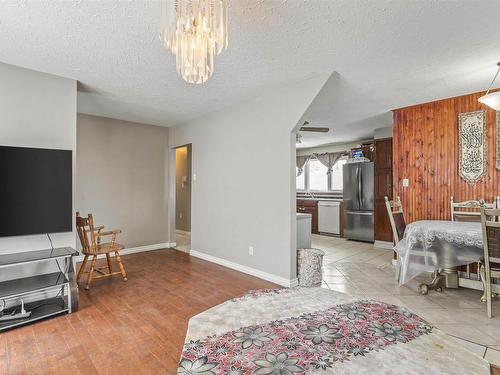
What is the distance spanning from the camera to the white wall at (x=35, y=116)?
2831 mm

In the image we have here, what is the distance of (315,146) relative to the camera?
8.12 m

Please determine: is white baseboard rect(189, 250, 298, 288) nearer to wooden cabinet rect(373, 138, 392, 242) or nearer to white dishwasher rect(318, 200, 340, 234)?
wooden cabinet rect(373, 138, 392, 242)

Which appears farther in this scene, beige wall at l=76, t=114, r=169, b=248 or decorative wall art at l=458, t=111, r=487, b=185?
beige wall at l=76, t=114, r=169, b=248

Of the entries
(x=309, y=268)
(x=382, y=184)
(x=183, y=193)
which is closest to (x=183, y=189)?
(x=183, y=193)

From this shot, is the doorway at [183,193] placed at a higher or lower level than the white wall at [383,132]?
lower

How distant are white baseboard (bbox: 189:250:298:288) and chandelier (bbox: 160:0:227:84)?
2689 mm

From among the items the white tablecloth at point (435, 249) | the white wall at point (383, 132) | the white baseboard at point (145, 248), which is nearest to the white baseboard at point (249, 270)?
the white baseboard at point (145, 248)

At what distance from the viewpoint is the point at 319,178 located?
26.9 feet

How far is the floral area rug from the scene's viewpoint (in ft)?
4.26

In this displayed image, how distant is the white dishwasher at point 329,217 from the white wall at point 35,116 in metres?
5.92

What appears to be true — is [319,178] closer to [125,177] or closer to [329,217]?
[329,217]

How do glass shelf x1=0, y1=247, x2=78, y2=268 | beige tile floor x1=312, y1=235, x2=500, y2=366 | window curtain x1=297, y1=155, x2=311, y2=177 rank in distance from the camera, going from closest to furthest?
beige tile floor x1=312, y1=235, x2=500, y2=366 → glass shelf x1=0, y1=247, x2=78, y2=268 → window curtain x1=297, y1=155, x2=311, y2=177

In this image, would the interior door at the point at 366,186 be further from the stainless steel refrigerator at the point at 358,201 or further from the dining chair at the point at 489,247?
the dining chair at the point at 489,247

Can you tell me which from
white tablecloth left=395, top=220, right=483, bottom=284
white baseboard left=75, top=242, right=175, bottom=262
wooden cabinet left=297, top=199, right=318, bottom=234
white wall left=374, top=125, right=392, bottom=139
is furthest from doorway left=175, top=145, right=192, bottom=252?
white tablecloth left=395, top=220, right=483, bottom=284
